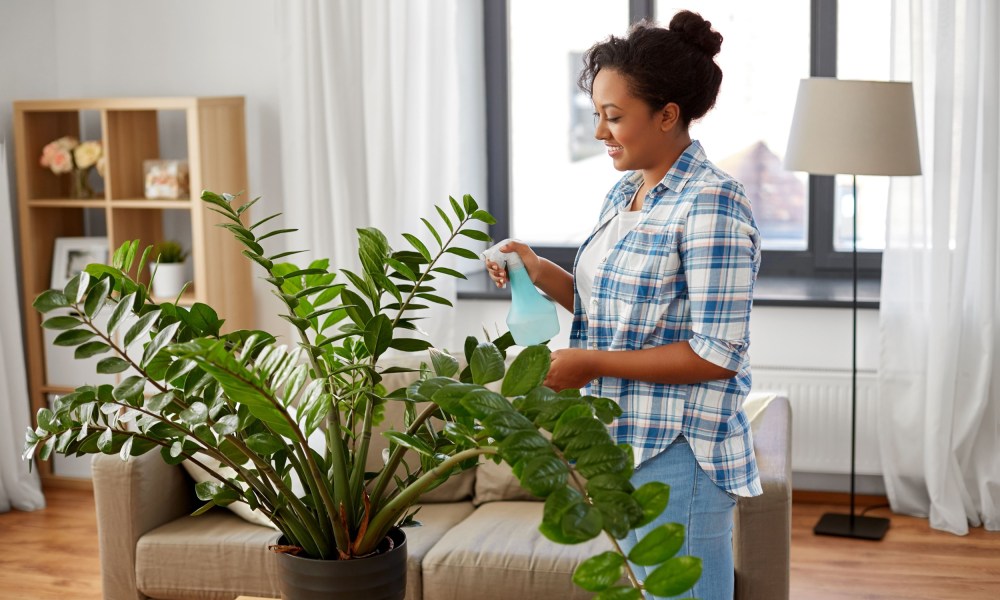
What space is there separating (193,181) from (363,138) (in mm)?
586

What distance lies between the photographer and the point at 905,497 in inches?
143

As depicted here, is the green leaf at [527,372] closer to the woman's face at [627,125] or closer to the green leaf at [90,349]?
the green leaf at [90,349]

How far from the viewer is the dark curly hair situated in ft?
5.15

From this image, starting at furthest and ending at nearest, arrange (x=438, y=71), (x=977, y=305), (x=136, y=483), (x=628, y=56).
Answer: (x=438, y=71)
(x=977, y=305)
(x=136, y=483)
(x=628, y=56)

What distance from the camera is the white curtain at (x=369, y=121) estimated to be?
12.4ft

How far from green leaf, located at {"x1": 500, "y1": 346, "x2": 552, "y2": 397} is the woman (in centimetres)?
42

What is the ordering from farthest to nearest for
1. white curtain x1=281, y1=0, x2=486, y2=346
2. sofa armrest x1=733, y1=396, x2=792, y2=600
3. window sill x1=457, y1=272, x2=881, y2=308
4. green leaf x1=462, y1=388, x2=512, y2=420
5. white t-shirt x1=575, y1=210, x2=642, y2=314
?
1. white curtain x1=281, y1=0, x2=486, y2=346
2. window sill x1=457, y1=272, x2=881, y2=308
3. sofa armrest x1=733, y1=396, x2=792, y2=600
4. white t-shirt x1=575, y1=210, x2=642, y2=314
5. green leaf x1=462, y1=388, x2=512, y2=420

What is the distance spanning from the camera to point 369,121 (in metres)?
3.82

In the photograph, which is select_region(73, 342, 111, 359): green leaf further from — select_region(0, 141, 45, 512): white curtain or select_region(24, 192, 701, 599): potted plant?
select_region(0, 141, 45, 512): white curtain

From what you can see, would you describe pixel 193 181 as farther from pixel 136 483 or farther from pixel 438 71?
pixel 136 483

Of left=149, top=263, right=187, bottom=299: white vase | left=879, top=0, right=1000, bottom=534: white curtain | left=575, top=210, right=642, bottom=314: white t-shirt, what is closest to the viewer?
left=575, top=210, right=642, bottom=314: white t-shirt

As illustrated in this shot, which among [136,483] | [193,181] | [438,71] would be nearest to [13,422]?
[193,181]

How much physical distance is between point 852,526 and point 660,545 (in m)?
2.80

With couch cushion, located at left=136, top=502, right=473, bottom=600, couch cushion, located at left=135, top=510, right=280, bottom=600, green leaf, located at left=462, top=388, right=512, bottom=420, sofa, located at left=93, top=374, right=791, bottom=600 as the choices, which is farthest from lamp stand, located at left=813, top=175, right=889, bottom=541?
green leaf, located at left=462, top=388, right=512, bottom=420
